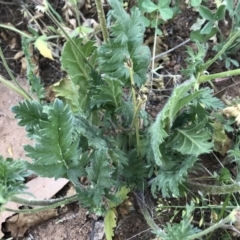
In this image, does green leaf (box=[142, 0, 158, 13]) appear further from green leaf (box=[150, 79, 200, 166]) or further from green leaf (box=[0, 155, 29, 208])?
green leaf (box=[0, 155, 29, 208])

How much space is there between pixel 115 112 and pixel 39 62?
672mm

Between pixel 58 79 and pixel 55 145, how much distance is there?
0.85m

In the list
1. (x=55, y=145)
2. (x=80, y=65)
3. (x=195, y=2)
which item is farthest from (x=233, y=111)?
(x=55, y=145)

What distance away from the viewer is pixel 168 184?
4.83 feet

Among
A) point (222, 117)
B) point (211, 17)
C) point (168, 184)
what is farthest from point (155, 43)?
point (168, 184)

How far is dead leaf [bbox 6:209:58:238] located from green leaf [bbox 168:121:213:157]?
560mm

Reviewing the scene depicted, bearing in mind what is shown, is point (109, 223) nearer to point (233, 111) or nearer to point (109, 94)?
point (109, 94)

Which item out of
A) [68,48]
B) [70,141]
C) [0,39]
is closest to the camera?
[70,141]

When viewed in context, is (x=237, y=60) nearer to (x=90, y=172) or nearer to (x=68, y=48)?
(x=68, y=48)

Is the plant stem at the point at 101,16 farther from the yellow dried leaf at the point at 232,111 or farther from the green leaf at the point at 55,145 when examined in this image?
the yellow dried leaf at the point at 232,111

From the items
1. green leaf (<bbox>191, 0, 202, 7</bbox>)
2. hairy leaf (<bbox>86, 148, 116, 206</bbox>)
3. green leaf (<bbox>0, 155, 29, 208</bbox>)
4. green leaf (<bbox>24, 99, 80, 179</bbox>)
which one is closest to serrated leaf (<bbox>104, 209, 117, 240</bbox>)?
hairy leaf (<bbox>86, 148, 116, 206</bbox>)

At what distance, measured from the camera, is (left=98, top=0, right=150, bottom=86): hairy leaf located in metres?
1.46

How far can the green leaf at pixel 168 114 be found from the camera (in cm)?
133

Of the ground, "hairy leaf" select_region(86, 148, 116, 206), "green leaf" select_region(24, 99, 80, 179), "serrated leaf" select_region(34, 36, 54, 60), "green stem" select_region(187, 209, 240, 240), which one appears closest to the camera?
"green stem" select_region(187, 209, 240, 240)
